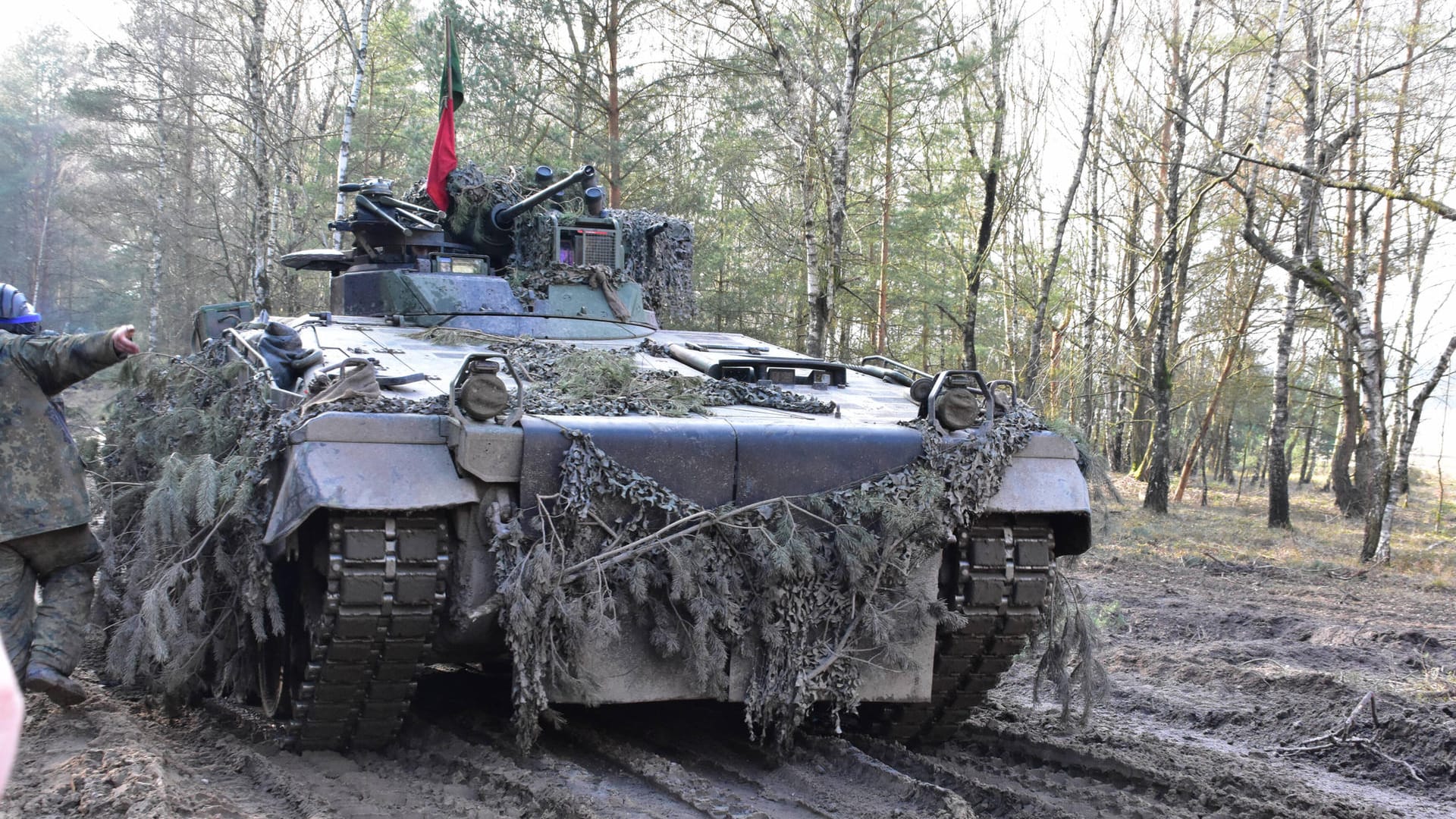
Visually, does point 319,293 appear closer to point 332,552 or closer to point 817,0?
point 817,0

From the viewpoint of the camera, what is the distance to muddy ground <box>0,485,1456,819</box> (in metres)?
4.42

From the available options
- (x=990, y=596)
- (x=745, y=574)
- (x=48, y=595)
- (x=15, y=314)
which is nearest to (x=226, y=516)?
(x=48, y=595)

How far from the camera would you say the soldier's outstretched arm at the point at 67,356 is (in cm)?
458

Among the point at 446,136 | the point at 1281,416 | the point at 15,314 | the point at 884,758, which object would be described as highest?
the point at 446,136

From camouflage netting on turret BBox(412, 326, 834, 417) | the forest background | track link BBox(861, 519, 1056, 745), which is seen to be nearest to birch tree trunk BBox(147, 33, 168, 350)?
the forest background

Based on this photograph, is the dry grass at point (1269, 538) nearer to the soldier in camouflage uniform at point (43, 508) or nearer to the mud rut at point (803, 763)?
the mud rut at point (803, 763)

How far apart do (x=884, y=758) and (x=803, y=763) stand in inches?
16.7

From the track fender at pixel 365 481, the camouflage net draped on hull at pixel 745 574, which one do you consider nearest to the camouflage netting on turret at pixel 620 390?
the camouflage net draped on hull at pixel 745 574

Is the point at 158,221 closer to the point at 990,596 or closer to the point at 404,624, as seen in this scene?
the point at 404,624

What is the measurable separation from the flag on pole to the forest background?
3.83m

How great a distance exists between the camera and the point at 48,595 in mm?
4816

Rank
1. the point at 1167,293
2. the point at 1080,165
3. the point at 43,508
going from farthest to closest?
the point at 1167,293 < the point at 1080,165 < the point at 43,508

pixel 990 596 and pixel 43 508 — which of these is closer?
pixel 43 508

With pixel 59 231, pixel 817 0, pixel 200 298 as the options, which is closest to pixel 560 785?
pixel 817 0
